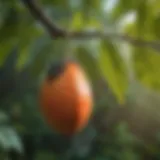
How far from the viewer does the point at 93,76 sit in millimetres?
340

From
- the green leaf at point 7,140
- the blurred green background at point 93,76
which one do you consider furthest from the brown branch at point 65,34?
the green leaf at point 7,140

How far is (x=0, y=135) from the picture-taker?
2.06ft

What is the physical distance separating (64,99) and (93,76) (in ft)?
0.09

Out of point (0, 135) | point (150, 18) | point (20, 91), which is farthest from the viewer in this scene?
point (20, 91)

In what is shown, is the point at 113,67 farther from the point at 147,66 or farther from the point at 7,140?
the point at 7,140

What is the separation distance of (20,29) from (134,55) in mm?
73

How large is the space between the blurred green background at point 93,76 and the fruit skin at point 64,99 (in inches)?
0.5

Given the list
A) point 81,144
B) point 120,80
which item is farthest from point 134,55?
point 81,144

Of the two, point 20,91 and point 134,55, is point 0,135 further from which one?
point 20,91

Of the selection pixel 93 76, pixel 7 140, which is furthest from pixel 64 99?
pixel 7 140

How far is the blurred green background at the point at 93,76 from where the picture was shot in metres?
0.29

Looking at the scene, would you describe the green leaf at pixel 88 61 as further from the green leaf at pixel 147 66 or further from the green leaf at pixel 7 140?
the green leaf at pixel 7 140

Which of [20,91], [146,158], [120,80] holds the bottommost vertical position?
[120,80]

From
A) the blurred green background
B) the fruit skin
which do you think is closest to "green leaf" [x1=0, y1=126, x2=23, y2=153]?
the blurred green background
